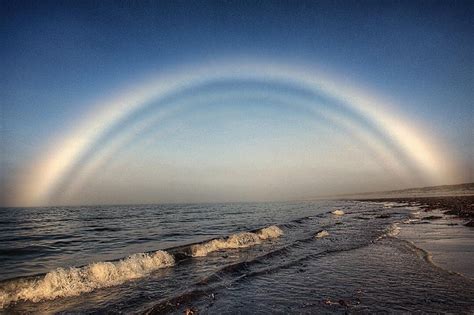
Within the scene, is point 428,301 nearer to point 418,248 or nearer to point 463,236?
point 418,248

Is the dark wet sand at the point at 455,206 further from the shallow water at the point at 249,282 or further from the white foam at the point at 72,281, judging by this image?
the white foam at the point at 72,281

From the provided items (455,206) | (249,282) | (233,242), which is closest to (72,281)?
(249,282)

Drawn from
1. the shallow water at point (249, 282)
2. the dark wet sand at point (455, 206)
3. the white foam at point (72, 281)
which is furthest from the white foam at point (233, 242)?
the dark wet sand at point (455, 206)

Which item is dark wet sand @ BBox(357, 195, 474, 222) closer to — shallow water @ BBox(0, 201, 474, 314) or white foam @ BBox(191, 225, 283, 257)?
white foam @ BBox(191, 225, 283, 257)

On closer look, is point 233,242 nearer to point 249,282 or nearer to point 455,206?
point 249,282

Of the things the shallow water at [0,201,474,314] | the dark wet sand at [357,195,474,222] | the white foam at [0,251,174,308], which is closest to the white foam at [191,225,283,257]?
the shallow water at [0,201,474,314]
